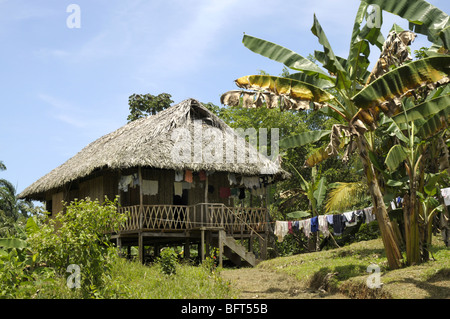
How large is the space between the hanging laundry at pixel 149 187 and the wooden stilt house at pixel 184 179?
31 mm

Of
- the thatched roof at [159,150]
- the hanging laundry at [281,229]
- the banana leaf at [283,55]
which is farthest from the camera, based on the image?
the hanging laundry at [281,229]

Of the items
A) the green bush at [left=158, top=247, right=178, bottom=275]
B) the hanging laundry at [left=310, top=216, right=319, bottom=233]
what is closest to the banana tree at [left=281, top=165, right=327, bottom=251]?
the hanging laundry at [left=310, top=216, right=319, bottom=233]

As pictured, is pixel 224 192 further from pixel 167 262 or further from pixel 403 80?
pixel 403 80

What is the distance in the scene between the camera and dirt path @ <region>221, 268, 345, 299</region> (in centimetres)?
1070

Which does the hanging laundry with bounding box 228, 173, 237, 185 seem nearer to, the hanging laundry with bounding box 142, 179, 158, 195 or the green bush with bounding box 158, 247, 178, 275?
the hanging laundry with bounding box 142, 179, 158, 195

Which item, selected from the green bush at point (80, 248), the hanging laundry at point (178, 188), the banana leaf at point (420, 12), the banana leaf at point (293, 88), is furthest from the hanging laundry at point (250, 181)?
the banana leaf at point (420, 12)

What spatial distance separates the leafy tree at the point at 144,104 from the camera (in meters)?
30.8

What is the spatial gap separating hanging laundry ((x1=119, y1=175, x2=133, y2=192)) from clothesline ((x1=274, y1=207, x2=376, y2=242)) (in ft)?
17.5

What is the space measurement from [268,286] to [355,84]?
484 cm

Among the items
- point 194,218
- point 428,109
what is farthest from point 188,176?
point 428,109

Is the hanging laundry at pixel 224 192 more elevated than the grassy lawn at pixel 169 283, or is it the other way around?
the hanging laundry at pixel 224 192

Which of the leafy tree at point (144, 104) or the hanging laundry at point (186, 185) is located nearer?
the hanging laundry at point (186, 185)

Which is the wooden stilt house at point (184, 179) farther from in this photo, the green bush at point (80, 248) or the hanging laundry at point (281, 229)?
the green bush at point (80, 248)
